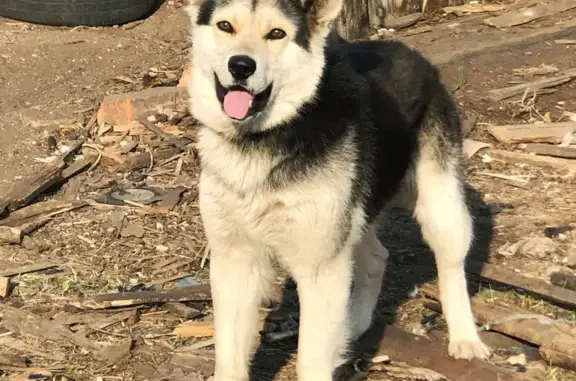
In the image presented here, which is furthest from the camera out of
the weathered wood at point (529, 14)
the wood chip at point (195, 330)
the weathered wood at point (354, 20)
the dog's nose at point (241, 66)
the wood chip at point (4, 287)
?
the weathered wood at point (529, 14)

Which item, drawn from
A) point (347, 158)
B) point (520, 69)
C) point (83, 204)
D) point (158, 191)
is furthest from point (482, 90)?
point (347, 158)

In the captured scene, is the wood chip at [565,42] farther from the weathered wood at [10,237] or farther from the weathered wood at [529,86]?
the weathered wood at [10,237]

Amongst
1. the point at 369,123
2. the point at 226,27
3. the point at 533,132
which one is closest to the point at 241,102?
the point at 226,27

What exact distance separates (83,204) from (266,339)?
2.27 m

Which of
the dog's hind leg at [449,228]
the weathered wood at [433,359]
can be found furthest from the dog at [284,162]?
the weathered wood at [433,359]

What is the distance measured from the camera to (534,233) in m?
6.73

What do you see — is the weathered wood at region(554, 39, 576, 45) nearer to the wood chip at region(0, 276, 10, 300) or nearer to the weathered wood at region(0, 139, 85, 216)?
the weathered wood at region(0, 139, 85, 216)

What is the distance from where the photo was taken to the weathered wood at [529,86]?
9352 millimetres

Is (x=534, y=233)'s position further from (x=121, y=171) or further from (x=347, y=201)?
(x=121, y=171)

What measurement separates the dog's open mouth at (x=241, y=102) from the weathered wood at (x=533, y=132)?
185 inches

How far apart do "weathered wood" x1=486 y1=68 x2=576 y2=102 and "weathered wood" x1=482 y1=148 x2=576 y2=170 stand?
1333 millimetres

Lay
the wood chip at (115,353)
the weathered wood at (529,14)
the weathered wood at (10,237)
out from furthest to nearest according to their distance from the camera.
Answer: the weathered wood at (529,14), the weathered wood at (10,237), the wood chip at (115,353)

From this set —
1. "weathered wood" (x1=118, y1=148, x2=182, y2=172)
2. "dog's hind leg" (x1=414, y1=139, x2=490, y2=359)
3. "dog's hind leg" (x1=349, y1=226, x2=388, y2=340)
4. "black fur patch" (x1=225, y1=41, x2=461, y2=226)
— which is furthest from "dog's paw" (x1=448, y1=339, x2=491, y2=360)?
"weathered wood" (x1=118, y1=148, x2=182, y2=172)

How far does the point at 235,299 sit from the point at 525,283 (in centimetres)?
207
